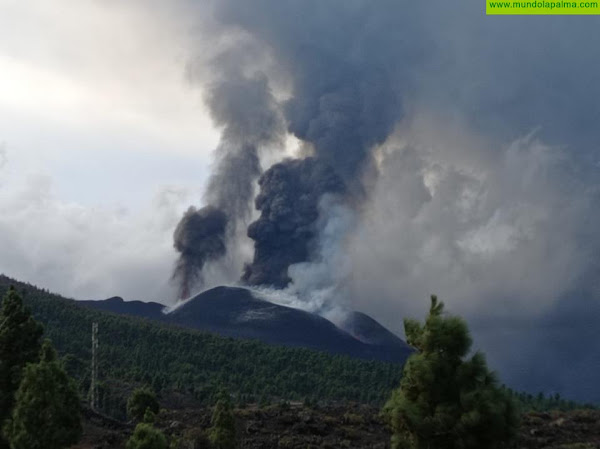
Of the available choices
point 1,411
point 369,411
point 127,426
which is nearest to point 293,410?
point 369,411

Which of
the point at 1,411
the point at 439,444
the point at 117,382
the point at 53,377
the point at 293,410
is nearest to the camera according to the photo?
the point at 439,444

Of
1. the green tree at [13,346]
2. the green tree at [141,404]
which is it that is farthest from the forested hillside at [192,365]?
the green tree at [13,346]

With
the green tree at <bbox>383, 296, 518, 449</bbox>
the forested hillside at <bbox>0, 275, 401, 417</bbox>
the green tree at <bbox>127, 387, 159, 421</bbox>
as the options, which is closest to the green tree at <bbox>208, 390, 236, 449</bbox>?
the green tree at <bbox>127, 387, 159, 421</bbox>

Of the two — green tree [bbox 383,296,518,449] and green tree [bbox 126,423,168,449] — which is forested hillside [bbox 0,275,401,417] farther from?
green tree [bbox 383,296,518,449]

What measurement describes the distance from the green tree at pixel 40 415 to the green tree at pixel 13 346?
2492 millimetres

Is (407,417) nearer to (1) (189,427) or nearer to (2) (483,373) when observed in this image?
(2) (483,373)

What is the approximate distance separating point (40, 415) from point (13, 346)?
5.33m

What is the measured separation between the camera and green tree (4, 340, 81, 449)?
1383 inches

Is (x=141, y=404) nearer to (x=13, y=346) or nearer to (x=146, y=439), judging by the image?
(x=13, y=346)

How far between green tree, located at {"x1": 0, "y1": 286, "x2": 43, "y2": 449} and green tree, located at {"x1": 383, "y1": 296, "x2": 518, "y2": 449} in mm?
21716

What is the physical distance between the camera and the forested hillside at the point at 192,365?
10856 centimetres

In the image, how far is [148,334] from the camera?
151m

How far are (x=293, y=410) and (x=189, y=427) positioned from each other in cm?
944

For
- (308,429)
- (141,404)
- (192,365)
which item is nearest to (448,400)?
(308,429)
